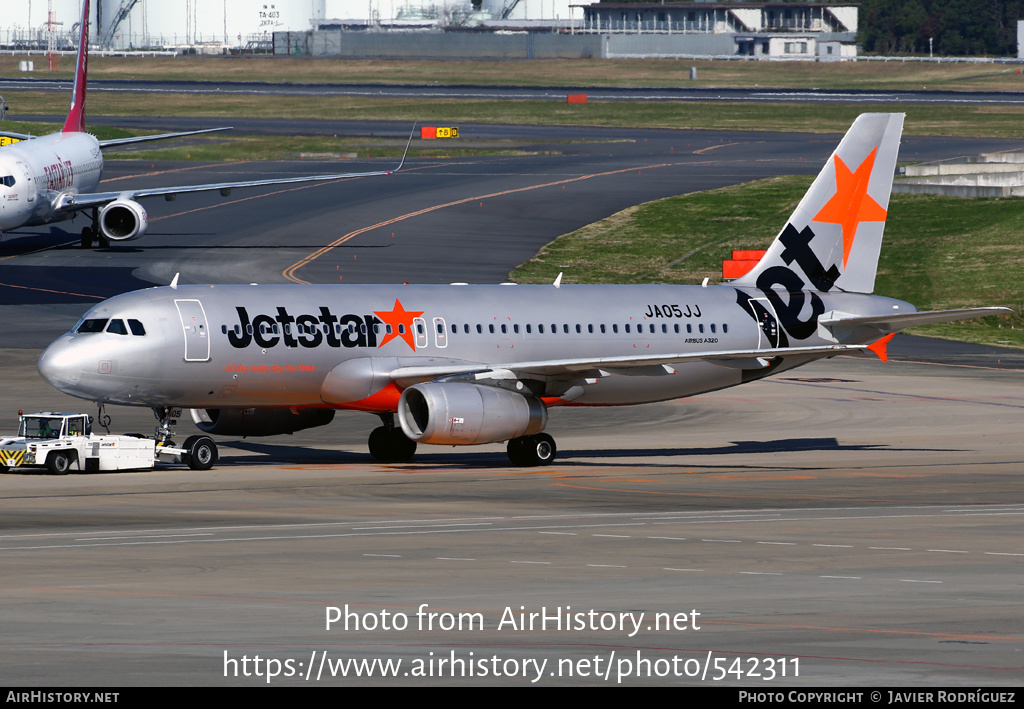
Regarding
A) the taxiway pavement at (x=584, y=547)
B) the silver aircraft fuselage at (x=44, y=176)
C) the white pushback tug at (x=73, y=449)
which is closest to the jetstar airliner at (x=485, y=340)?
the white pushback tug at (x=73, y=449)

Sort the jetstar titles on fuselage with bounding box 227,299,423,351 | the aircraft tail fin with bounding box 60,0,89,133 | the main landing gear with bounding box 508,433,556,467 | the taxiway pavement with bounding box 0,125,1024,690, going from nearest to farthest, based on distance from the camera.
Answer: the taxiway pavement with bounding box 0,125,1024,690
the jetstar titles on fuselage with bounding box 227,299,423,351
the main landing gear with bounding box 508,433,556,467
the aircraft tail fin with bounding box 60,0,89,133

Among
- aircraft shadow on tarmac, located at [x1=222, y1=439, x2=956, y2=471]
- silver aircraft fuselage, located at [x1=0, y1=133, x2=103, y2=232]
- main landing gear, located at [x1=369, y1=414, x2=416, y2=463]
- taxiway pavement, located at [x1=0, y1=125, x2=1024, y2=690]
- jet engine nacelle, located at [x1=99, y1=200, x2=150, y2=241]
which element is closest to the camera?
taxiway pavement, located at [x1=0, y1=125, x2=1024, y2=690]

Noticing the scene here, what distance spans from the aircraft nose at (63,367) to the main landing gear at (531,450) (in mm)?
10937

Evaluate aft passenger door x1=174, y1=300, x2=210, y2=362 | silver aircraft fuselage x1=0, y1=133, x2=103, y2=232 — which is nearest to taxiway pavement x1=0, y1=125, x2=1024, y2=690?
aft passenger door x1=174, y1=300, x2=210, y2=362

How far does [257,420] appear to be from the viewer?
42.1 meters

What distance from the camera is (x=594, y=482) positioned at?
3778 cm

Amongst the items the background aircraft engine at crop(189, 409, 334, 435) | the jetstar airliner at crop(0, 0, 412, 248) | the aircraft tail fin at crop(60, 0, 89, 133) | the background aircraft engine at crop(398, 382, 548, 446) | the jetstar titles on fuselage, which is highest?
the aircraft tail fin at crop(60, 0, 89, 133)

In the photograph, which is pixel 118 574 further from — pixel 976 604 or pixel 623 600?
pixel 976 604

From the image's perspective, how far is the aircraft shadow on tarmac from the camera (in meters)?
42.3

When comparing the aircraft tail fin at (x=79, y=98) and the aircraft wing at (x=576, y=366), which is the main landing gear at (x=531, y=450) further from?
the aircraft tail fin at (x=79, y=98)

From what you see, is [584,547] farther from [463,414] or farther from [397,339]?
[397,339]

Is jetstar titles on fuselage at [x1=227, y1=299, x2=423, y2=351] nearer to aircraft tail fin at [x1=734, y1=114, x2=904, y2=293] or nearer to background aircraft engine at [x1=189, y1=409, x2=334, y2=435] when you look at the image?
background aircraft engine at [x1=189, y1=409, x2=334, y2=435]

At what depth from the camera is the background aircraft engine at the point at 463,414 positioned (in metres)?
38.6

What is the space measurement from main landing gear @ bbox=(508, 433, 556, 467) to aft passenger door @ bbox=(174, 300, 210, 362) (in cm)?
813
